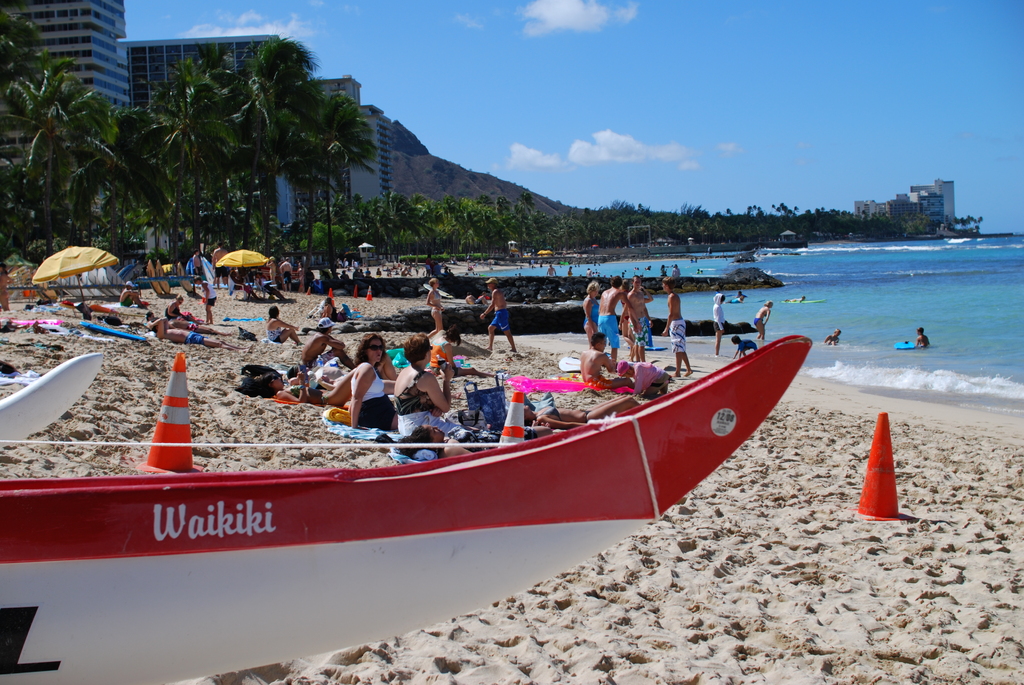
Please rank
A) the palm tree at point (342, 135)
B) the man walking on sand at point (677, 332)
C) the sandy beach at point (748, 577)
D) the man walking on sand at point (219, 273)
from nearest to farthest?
the sandy beach at point (748, 577) < the man walking on sand at point (677, 332) < the man walking on sand at point (219, 273) < the palm tree at point (342, 135)

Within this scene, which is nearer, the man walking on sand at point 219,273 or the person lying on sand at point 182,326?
the person lying on sand at point 182,326

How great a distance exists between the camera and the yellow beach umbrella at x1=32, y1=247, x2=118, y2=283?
17.4 metres

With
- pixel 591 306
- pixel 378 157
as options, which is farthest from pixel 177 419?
pixel 378 157

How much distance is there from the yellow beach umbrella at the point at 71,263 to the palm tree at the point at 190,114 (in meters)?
11.6

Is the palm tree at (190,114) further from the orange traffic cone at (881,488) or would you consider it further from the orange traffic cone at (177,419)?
the orange traffic cone at (881,488)

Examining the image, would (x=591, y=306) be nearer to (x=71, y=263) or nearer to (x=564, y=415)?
(x=564, y=415)

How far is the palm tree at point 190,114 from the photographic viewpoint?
30094 millimetres

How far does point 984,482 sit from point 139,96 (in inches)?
5575

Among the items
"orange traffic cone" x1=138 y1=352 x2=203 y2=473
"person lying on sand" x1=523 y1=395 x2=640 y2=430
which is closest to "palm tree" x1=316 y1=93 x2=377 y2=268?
"person lying on sand" x1=523 y1=395 x2=640 y2=430

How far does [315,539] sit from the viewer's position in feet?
8.17

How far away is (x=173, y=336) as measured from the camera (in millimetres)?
11688

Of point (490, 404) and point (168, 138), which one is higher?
point (168, 138)

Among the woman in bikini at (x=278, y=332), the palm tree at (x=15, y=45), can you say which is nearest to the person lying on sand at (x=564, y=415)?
the woman in bikini at (x=278, y=332)

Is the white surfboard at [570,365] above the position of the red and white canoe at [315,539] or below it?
below
